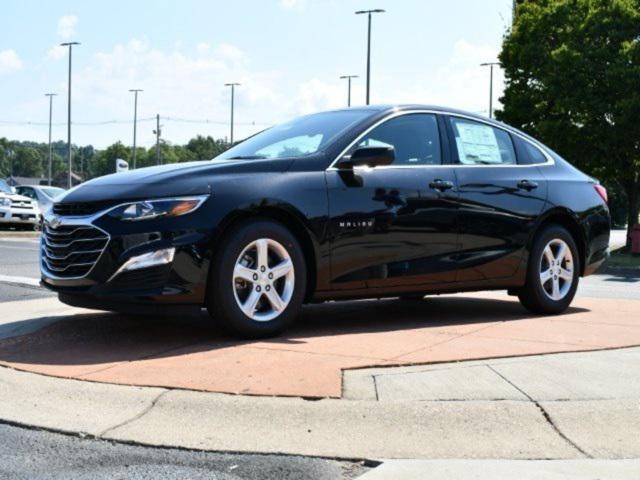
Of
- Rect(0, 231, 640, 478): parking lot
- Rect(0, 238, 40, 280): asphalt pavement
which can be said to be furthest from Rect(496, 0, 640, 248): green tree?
Rect(0, 231, 640, 478): parking lot

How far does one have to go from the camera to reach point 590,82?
2889 cm

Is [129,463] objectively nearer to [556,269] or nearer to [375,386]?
[375,386]

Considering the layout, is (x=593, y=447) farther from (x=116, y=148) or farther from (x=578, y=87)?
(x=116, y=148)

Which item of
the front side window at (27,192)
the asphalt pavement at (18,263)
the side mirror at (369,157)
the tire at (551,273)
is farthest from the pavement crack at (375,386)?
the front side window at (27,192)

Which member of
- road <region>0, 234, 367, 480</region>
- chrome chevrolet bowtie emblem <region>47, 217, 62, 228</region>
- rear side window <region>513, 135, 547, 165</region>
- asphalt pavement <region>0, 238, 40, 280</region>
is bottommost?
asphalt pavement <region>0, 238, 40, 280</region>

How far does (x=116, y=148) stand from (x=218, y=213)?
488ft

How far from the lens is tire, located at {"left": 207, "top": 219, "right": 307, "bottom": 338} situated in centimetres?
531

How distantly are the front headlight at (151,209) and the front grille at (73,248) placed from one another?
163 mm

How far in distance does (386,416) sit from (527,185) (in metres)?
Result: 3.49

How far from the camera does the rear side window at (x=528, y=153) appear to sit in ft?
23.5

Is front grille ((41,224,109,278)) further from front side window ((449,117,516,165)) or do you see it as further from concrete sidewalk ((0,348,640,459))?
front side window ((449,117,516,165))

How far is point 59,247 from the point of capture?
17.9 feet

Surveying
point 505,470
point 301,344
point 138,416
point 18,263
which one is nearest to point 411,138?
point 301,344

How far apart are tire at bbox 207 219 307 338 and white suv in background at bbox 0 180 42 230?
24053 mm
